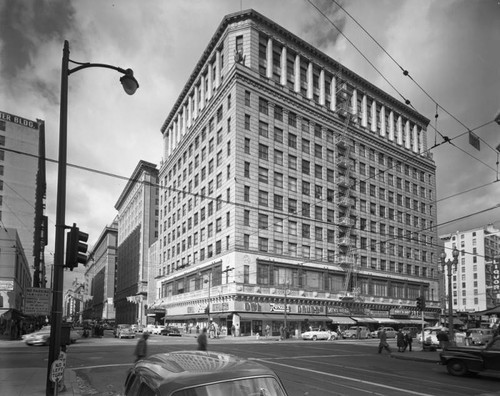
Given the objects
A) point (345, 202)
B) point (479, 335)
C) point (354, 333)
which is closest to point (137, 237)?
point (345, 202)

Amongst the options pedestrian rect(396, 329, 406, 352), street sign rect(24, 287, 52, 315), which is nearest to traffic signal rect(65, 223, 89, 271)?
street sign rect(24, 287, 52, 315)

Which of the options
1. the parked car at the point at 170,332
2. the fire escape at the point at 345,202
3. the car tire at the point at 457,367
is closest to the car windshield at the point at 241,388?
the car tire at the point at 457,367

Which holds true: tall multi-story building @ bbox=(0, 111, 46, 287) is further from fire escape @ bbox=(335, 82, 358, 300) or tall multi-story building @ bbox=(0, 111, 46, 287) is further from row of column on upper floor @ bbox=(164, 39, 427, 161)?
fire escape @ bbox=(335, 82, 358, 300)

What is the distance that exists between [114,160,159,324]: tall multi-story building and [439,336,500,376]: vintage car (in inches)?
3201

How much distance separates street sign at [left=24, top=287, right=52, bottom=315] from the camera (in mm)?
9320

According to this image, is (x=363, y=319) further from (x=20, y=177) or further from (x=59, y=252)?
(x=59, y=252)

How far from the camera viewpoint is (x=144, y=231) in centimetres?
11356

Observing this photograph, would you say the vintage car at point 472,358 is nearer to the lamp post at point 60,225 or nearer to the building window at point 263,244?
the lamp post at point 60,225

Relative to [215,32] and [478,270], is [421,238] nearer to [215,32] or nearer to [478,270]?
[215,32]

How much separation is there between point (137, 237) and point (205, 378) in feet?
391

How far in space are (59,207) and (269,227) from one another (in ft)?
170

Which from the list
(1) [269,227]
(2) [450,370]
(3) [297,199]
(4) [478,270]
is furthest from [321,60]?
(4) [478,270]

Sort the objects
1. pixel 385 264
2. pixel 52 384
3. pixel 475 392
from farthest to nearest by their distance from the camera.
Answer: pixel 385 264 < pixel 475 392 < pixel 52 384

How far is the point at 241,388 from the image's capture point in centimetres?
460
